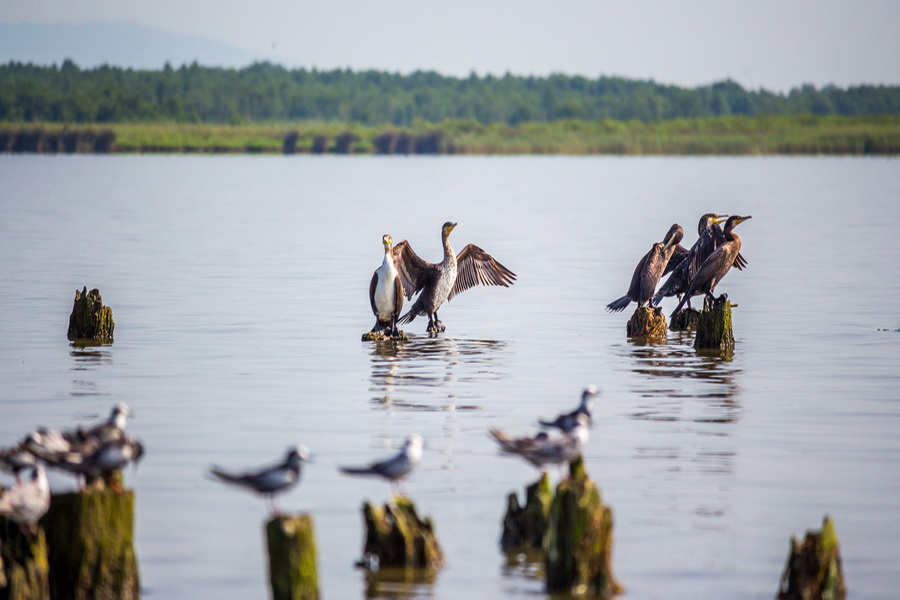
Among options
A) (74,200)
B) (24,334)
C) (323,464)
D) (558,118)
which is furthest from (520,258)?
(558,118)

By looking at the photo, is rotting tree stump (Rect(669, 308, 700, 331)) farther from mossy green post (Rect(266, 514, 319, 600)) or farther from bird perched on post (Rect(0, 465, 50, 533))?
bird perched on post (Rect(0, 465, 50, 533))

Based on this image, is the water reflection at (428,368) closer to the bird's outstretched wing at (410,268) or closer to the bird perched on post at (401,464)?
the bird's outstretched wing at (410,268)

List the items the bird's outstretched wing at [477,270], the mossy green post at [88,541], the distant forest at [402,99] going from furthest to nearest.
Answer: the distant forest at [402,99] < the bird's outstretched wing at [477,270] < the mossy green post at [88,541]

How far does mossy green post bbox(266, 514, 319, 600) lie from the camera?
6730 mm

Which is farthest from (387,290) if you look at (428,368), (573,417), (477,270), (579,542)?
(579,542)

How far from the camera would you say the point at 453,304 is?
878 inches

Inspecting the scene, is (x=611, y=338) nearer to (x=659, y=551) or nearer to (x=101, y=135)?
(x=659, y=551)

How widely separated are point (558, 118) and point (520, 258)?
108 m

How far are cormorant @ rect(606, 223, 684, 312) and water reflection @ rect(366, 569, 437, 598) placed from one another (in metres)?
9.09

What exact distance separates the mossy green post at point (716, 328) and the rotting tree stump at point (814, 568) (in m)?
8.18

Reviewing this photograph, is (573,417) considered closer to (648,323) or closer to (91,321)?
(648,323)

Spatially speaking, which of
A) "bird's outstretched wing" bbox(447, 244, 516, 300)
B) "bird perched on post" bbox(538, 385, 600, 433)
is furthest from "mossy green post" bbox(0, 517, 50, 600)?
"bird's outstretched wing" bbox(447, 244, 516, 300)

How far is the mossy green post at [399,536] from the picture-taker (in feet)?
25.5

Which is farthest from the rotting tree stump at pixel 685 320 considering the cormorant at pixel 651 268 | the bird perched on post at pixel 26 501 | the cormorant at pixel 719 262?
the bird perched on post at pixel 26 501
